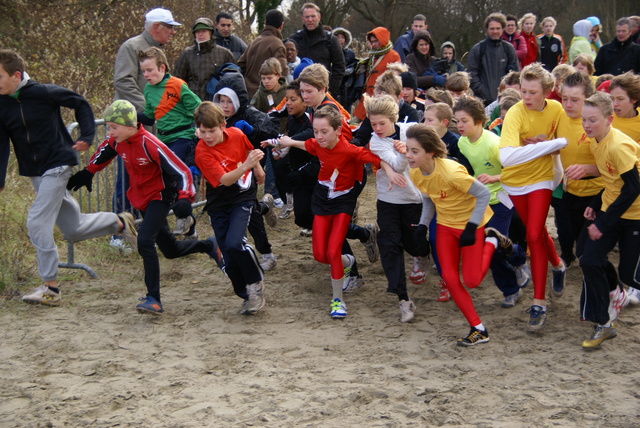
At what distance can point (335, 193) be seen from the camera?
21.5 ft

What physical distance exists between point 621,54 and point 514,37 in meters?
2.78

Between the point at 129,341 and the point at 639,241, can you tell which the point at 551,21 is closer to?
the point at 639,241

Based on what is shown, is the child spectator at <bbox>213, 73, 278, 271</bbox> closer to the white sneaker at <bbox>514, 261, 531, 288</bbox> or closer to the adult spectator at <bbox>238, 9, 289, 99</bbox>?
the adult spectator at <bbox>238, 9, 289, 99</bbox>

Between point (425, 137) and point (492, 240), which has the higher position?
point (425, 137)

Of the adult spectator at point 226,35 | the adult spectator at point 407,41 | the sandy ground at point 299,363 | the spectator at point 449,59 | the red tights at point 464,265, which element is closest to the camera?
the sandy ground at point 299,363

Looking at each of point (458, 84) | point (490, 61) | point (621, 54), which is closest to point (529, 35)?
point (490, 61)

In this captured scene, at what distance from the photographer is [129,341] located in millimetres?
5961

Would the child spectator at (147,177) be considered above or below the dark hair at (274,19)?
below

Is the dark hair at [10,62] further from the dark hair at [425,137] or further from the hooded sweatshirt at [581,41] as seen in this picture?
the hooded sweatshirt at [581,41]

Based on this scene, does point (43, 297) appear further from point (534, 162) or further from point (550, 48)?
point (550, 48)

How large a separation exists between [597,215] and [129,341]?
3.63m

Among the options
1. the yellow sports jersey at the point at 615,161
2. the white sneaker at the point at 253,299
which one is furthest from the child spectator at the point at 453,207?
the white sneaker at the point at 253,299

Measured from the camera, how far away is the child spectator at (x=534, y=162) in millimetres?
5941

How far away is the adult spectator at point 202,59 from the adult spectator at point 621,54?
5.23m
